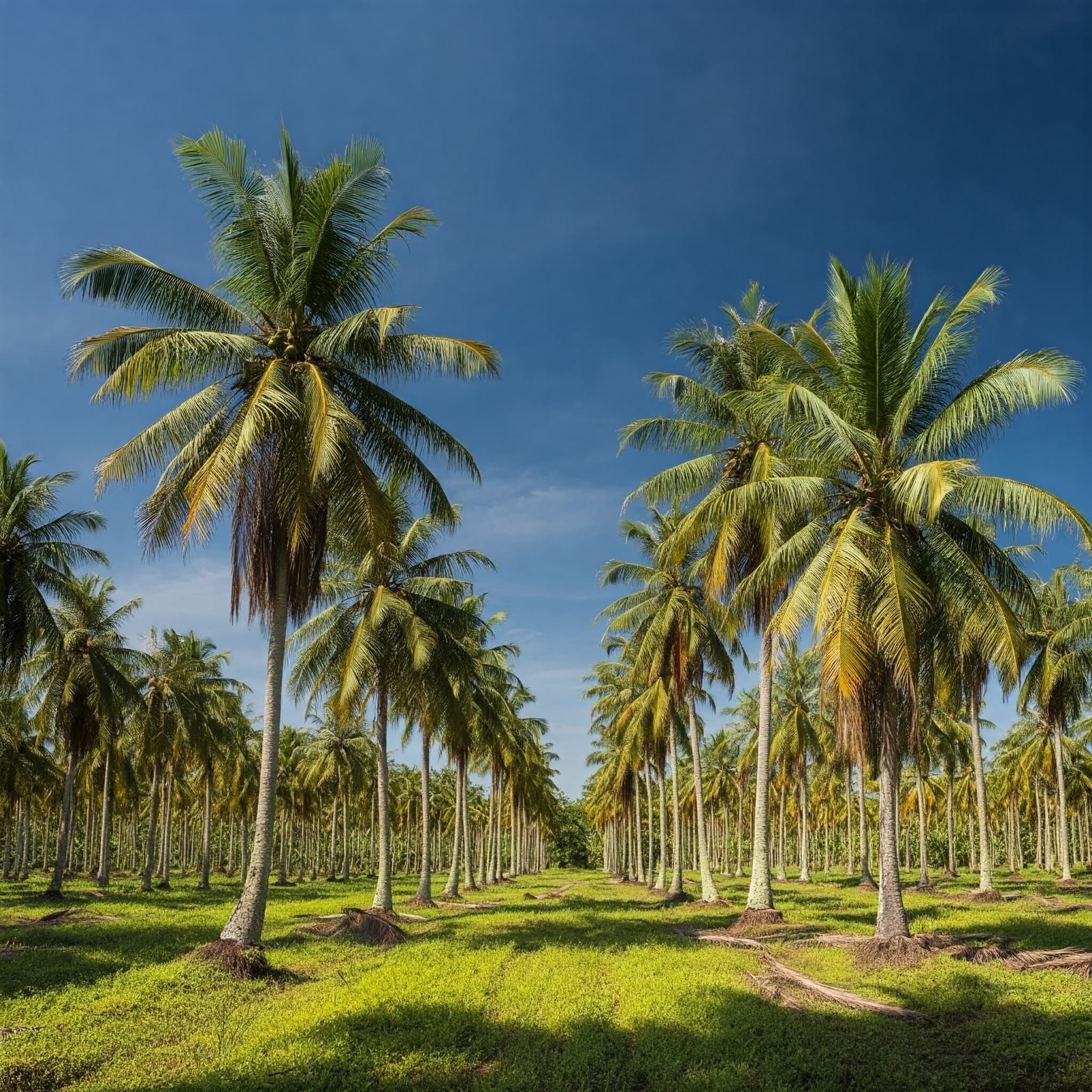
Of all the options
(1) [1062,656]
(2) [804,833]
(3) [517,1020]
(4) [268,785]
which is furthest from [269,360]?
(2) [804,833]

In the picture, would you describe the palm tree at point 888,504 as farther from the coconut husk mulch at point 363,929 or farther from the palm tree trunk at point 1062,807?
the palm tree trunk at point 1062,807

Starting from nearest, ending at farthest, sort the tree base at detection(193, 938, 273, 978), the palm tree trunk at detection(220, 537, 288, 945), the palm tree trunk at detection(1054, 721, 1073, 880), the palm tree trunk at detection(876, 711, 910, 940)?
the tree base at detection(193, 938, 273, 978) → the palm tree trunk at detection(220, 537, 288, 945) → the palm tree trunk at detection(876, 711, 910, 940) → the palm tree trunk at detection(1054, 721, 1073, 880)

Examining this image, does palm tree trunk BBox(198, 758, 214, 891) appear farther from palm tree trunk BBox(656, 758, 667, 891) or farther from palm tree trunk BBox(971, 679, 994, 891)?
palm tree trunk BBox(971, 679, 994, 891)

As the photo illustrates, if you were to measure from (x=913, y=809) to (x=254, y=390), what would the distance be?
68883 millimetres

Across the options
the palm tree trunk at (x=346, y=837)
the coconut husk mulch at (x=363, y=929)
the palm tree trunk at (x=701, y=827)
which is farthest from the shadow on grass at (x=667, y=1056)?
the palm tree trunk at (x=346, y=837)

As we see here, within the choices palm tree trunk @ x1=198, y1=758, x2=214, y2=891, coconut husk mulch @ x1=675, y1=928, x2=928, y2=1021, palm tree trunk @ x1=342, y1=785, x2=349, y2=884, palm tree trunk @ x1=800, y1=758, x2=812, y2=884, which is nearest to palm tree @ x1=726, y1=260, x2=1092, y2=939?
coconut husk mulch @ x1=675, y1=928, x2=928, y2=1021

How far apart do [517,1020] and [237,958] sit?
17.4 ft

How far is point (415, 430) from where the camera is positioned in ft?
54.8

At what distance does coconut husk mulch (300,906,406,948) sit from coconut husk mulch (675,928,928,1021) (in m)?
8.23

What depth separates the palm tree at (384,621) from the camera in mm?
22250

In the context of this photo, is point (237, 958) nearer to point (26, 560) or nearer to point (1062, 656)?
point (26, 560)

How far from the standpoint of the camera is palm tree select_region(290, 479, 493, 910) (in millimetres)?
22250

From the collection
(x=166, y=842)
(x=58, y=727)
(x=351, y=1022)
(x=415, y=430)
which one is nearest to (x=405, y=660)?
(x=415, y=430)

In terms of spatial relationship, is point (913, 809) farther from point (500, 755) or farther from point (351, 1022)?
point (351, 1022)
